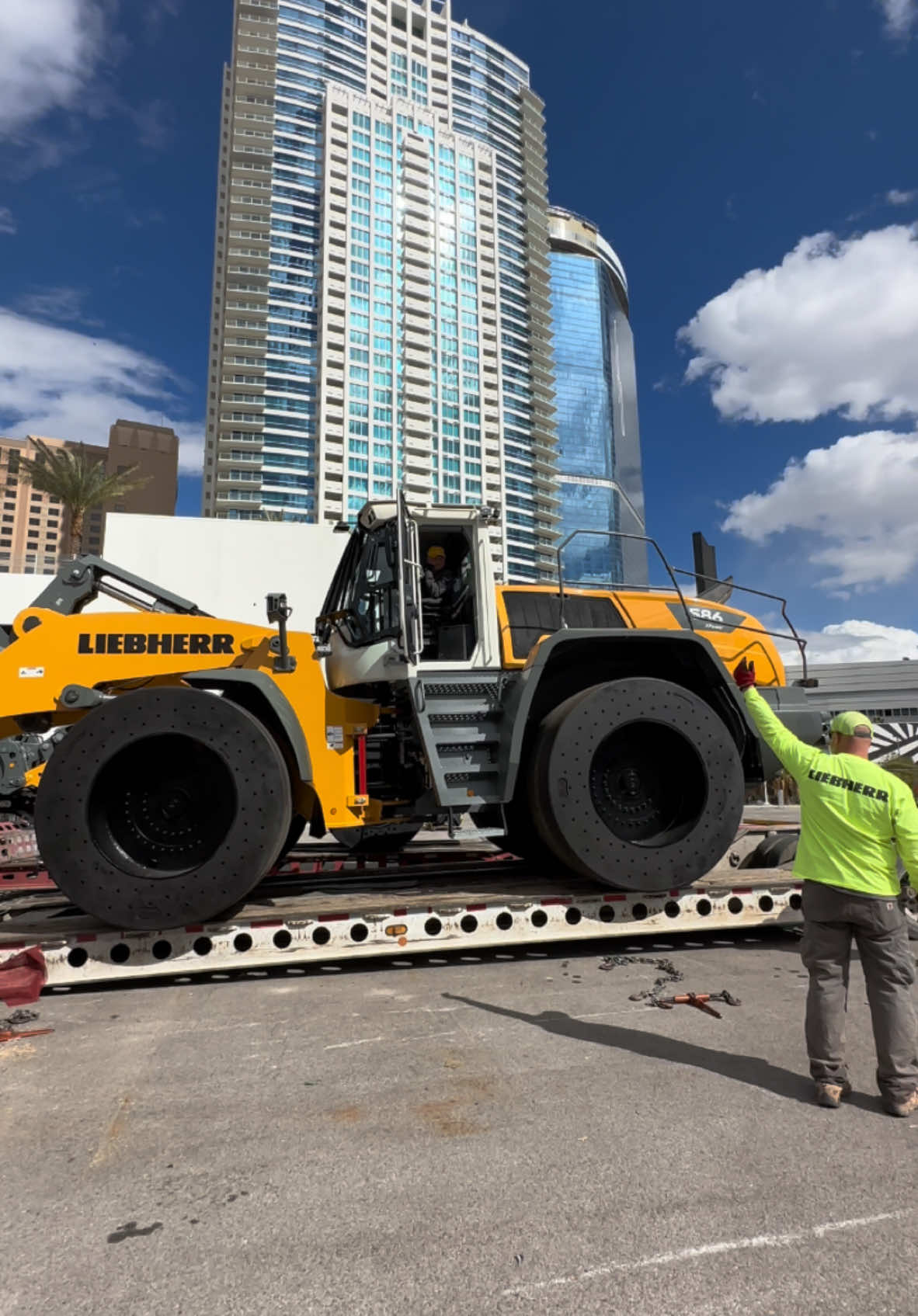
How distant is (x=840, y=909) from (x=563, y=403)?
474 ft

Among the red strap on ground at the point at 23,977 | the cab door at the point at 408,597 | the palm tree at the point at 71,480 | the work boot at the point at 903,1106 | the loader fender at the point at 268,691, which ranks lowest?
the work boot at the point at 903,1106

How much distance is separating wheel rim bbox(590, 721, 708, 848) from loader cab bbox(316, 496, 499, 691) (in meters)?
1.08

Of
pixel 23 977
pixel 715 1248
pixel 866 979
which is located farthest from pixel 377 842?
pixel 715 1248

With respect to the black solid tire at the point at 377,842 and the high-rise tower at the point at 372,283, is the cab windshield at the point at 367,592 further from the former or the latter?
the high-rise tower at the point at 372,283

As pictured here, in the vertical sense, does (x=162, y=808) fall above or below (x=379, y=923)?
above

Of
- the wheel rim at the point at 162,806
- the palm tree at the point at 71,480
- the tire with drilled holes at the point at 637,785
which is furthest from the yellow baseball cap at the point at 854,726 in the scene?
the palm tree at the point at 71,480

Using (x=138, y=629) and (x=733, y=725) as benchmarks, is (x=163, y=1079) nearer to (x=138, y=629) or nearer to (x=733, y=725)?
(x=138, y=629)

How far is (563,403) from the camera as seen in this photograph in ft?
451

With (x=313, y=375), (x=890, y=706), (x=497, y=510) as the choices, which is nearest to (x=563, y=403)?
(x=313, y=375)

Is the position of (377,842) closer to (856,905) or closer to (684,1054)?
(684,1054)

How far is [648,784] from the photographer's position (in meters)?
5.26

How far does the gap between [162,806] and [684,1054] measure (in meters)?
3.28

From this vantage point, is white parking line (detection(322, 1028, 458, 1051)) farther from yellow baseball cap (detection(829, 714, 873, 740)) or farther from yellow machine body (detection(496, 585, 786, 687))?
yellow machine body (detection(496, 585, 786, 687))

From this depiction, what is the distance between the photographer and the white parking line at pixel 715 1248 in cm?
177
